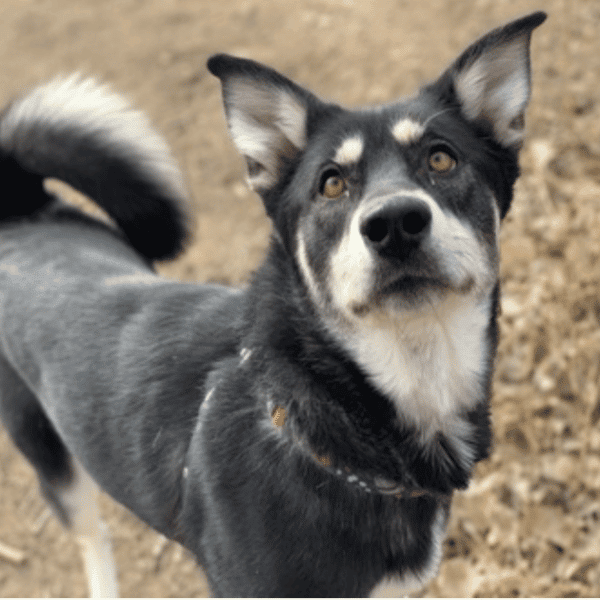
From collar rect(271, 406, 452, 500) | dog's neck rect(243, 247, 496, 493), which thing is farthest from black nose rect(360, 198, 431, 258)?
collar rect(271, 406, 452, 500)

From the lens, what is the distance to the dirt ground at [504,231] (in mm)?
3312

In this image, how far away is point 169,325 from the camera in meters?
2.74

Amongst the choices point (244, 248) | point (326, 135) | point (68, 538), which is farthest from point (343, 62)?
point (68, 538)

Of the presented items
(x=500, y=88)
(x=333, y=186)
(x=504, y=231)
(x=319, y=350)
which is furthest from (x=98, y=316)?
(x=504, y=231)

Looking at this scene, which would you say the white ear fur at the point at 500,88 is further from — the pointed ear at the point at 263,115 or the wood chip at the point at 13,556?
the wood chip at the point at 13,556

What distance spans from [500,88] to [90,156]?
187cm

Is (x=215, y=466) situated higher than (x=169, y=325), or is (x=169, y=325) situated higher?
(x=169, y=325)

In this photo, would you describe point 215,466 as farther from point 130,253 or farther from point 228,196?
point 228,196

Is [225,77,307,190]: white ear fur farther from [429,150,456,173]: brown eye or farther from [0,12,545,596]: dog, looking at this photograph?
[429,150,456,173]: brown eye

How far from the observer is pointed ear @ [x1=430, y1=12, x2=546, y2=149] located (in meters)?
2.39

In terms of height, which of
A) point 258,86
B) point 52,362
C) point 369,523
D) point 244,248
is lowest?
point 244,248

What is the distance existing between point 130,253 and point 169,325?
0.85 metres

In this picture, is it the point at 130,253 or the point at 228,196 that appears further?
the point at 228,196

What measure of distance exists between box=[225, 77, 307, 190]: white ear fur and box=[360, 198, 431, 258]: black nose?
667 mm
